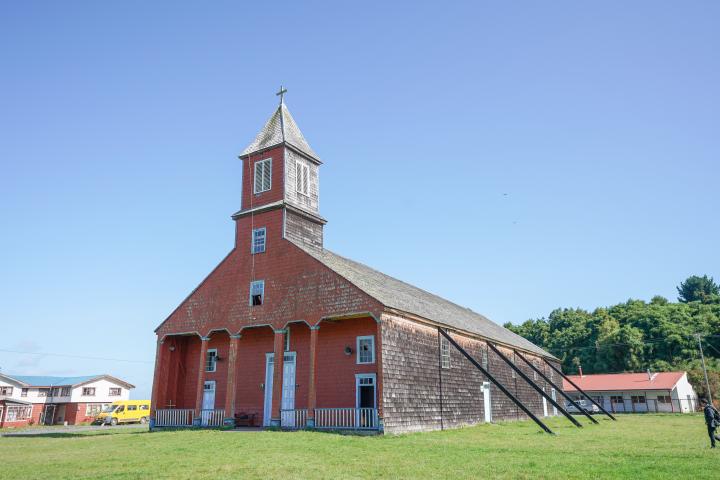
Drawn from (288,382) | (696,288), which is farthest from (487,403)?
(696,288)

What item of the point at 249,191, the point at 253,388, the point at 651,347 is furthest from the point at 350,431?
the point at 651,347

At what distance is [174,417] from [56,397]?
144 feet

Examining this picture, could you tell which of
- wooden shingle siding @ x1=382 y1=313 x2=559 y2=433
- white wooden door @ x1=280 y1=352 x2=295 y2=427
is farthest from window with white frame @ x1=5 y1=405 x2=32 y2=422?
wooden shingle siding @ x1=382 y1=313 x2=559 y2=433

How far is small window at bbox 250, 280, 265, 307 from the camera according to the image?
2636 centimetres

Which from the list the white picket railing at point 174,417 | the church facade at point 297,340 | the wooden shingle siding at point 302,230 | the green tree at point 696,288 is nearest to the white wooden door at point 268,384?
the church facade at point 297,340

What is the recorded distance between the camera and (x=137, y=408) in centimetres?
4994

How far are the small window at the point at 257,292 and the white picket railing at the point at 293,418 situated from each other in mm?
5506

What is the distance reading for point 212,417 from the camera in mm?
26109

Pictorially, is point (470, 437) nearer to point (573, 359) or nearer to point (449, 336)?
point (449, 336)

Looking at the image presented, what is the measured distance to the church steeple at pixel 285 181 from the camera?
27.8 meters

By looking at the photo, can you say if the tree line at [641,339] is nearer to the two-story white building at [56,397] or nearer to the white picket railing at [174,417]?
the white picket railing at [174,417]

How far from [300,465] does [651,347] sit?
72.1 meters

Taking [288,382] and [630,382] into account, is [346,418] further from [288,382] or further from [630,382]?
[630,382]

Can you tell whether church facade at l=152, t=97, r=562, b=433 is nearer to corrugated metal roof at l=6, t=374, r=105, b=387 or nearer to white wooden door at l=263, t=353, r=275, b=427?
white wooden door at l=263, t=353, r=275, b=427
